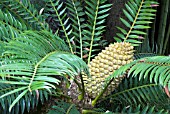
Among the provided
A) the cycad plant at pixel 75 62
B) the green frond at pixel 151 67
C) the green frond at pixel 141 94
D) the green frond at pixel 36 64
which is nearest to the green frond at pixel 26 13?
the cycad plant at pixel 75 62

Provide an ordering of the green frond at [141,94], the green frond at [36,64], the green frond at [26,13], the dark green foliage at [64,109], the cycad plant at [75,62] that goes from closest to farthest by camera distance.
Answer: the green frond at [36,64] < the cycad plant at [75,62] < the dark green foliage at [64,109] < the green frond at [141,94] < the green frond at [26,13]

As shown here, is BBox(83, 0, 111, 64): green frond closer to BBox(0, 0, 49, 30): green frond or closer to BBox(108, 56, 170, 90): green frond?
BBox(0, 0, 49, 30): green frond

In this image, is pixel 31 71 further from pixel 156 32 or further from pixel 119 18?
pixel 156 32

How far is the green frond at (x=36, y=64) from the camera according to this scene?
548mm

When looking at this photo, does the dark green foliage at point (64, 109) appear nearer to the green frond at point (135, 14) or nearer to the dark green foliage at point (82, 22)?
the dark green foliage at point (82, 22)

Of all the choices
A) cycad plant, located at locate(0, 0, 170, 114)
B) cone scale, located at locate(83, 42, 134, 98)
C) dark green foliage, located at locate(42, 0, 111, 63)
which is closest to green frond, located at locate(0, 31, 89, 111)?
cycad plant, located at locate(0, 0, 170, 114)

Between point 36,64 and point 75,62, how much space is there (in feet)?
0.51

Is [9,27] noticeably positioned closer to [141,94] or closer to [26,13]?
[26,13]

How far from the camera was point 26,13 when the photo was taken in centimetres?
116

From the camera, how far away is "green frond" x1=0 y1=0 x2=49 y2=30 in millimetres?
1160

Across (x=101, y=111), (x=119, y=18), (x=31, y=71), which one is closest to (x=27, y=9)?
(x=119, y=18)

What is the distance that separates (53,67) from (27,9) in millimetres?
555

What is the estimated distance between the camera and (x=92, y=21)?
121 cm

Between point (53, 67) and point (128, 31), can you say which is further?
point (128, 31)
